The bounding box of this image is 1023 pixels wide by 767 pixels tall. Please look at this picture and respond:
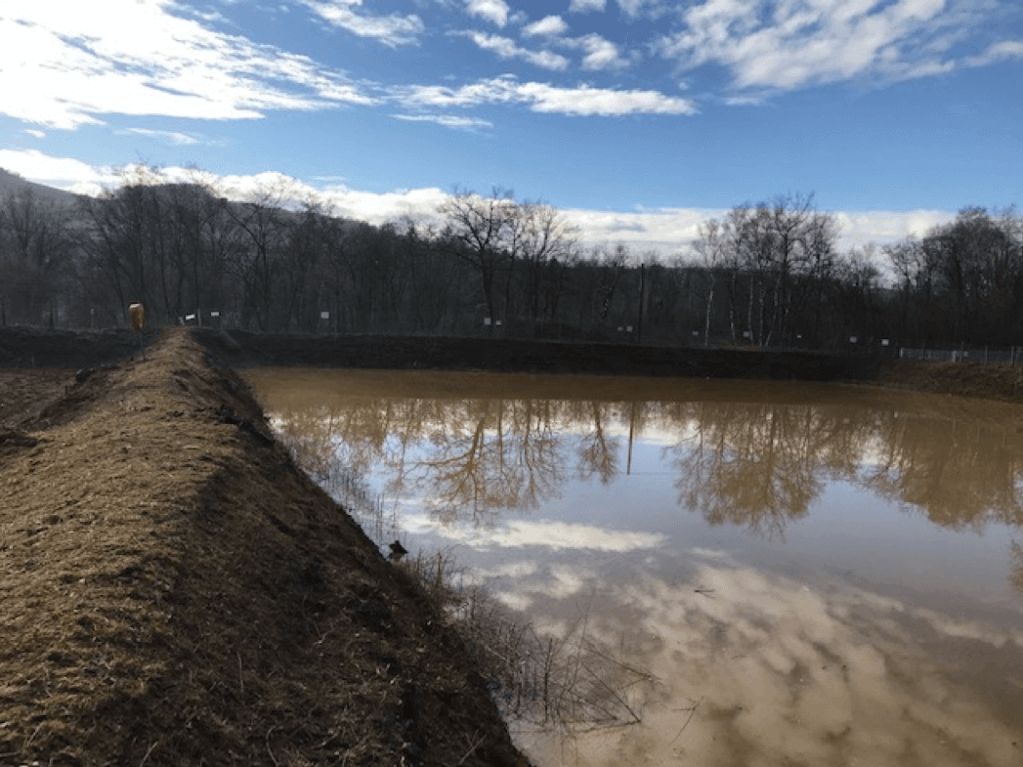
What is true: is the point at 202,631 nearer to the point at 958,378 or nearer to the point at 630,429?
the point at 630,429

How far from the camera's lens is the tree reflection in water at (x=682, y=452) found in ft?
51.2

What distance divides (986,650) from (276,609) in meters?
8.22

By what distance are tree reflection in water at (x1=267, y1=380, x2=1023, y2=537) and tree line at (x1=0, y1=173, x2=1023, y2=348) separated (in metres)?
28.5

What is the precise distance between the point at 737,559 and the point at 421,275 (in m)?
63.8

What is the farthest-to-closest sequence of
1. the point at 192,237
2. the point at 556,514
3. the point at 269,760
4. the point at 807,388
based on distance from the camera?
the point at 192,237, the point at 807,388, the point at 556,514, the point at 269,760

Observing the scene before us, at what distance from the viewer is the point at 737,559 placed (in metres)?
11.6

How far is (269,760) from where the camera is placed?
12.9ft

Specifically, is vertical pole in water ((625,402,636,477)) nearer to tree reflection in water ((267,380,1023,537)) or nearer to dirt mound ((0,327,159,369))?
tree reflection in water ((267,380,1023,537))

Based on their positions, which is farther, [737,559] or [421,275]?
[421,275]

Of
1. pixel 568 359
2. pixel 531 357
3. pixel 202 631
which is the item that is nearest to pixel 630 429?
pixel 568 359

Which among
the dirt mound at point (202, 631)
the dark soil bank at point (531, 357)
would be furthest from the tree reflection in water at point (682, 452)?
the dark soil bank at point (531, 357)

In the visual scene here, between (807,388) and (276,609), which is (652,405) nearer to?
(807,388)

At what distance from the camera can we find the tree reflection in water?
15.6 metres

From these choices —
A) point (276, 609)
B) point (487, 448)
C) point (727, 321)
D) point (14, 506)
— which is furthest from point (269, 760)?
point (727, 321)
